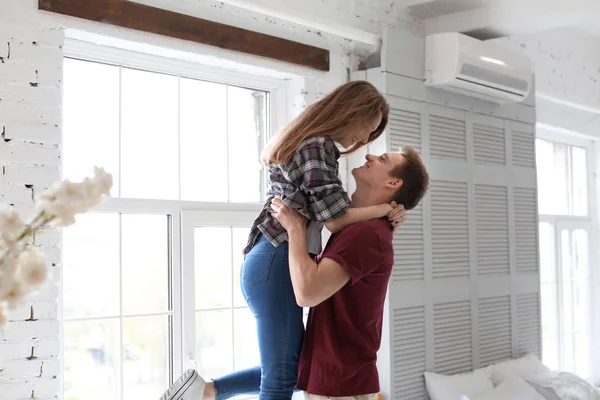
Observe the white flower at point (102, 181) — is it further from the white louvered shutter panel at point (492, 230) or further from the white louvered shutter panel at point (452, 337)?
the white louvered shutter panel at point (492, 230)

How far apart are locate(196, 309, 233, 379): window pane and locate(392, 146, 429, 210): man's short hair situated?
4.37ft

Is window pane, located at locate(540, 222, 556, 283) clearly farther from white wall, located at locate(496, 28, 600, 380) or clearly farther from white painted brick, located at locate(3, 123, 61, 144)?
white painted brick, located at locate(3, 123, 61, 144)

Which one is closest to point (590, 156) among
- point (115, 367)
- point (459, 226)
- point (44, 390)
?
point (459, 226)

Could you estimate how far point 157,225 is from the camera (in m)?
3.25

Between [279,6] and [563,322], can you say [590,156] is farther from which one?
[279,6]

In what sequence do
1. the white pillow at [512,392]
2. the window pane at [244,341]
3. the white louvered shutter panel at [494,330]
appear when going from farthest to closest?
1. the white louvered shutter panel at [494,330]
2. the white pillow at [512,392]
3. the window pane at [244,341]

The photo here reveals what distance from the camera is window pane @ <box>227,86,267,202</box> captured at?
356cm

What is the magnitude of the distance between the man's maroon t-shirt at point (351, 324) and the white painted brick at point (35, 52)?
1267 mm

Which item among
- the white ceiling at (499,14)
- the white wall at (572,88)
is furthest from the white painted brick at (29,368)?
the white wall at (572,88)

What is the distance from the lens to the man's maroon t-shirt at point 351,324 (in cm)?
222

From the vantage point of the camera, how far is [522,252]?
4.76m

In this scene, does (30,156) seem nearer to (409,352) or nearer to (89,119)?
(89,119)

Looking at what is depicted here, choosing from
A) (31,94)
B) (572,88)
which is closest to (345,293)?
(31,94)

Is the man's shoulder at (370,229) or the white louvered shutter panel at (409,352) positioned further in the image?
the white louvered shutter panel at (409,352)
